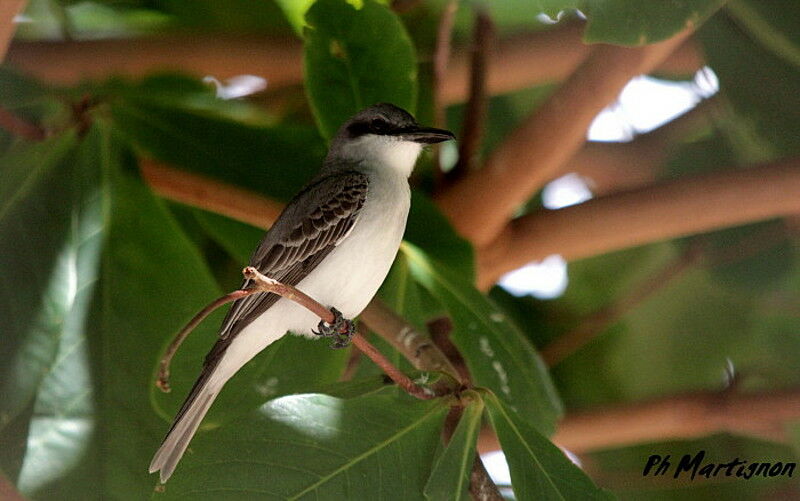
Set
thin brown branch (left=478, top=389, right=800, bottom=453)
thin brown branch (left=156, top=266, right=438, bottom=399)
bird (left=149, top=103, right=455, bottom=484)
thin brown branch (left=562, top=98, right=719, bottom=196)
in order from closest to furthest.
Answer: thin brown branch (left=156, top=266, right=438, bottom=399)
bird (left=149, top=103, right=455, bottom=484)
thin brown branch (left=478, top=389, right=800, bottom=453)
thin brown branch (left=562, top=98, right=719, bottom=196)

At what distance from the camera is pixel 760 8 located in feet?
9.53

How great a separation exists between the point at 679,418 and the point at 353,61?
1847mm

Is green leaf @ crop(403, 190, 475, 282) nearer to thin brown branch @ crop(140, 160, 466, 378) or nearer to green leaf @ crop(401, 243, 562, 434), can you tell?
green leaf @ crop(401, 243, 562, 434)

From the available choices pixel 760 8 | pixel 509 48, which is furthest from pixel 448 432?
pixel 509 48

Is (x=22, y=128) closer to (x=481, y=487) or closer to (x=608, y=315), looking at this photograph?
(x=481, y=487)

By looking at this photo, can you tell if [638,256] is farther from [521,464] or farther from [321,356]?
[521,464]

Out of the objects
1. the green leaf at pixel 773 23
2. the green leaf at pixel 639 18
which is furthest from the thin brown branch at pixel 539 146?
the green leaf at pixel 639 18

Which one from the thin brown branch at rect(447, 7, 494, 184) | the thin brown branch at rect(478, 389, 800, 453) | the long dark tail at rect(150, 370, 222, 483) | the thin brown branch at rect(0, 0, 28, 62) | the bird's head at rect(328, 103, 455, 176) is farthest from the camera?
the thin brown branch at rect(478, 389, 800, 453)

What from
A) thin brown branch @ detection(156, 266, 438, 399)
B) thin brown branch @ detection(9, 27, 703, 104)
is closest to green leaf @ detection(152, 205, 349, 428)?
thin brown branch @ detection(156, 266, 438, 399)

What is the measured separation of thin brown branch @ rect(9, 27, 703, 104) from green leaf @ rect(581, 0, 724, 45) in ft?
4.72

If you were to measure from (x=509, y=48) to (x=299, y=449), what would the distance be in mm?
2270

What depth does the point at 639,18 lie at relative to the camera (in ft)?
7.62

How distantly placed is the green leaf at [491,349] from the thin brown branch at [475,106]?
766 millimetres

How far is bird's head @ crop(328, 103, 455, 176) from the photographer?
2.88 m
